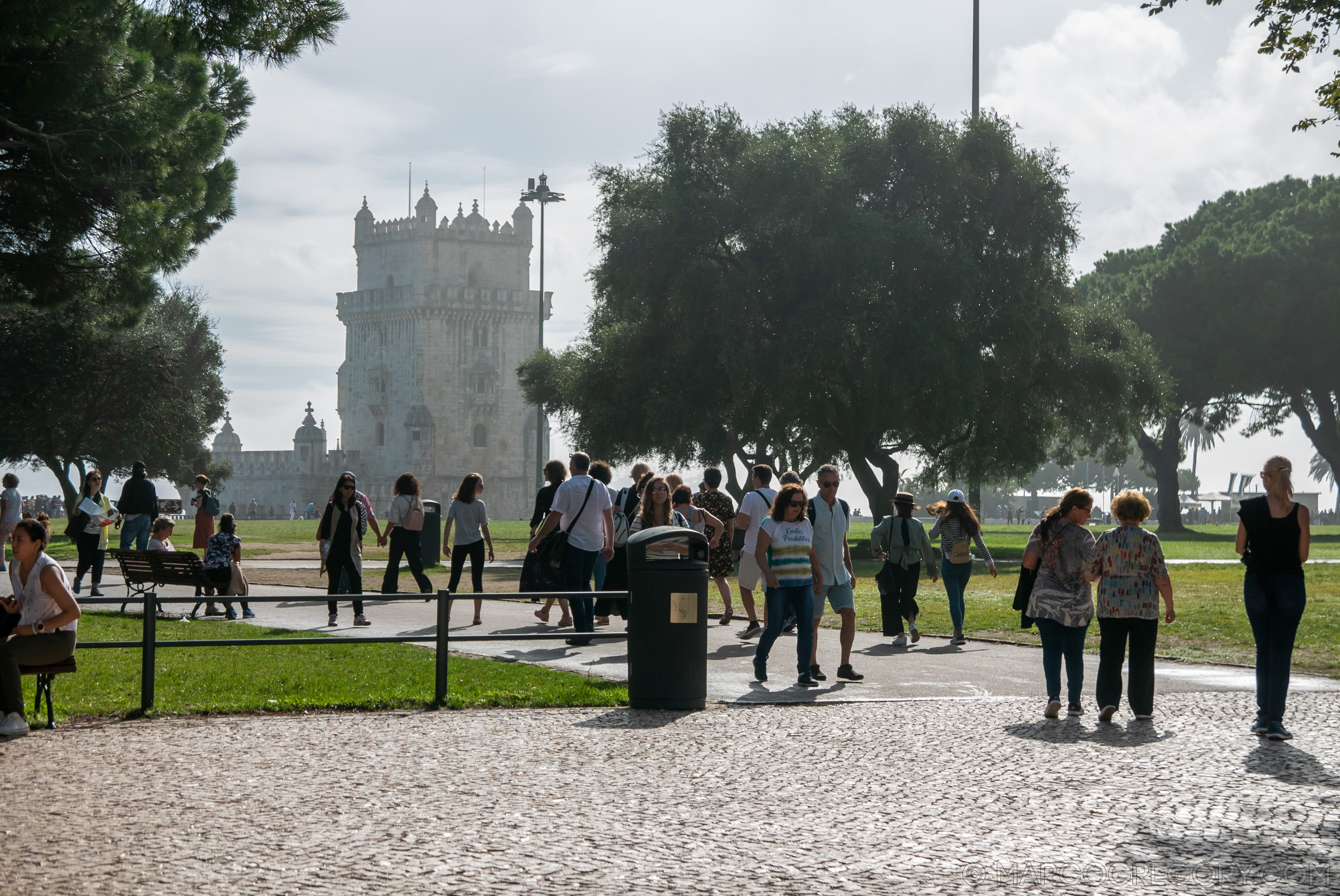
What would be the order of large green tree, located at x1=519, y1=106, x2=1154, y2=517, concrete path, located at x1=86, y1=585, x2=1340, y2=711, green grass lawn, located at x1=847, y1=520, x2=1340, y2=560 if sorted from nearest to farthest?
concrete path, located at x1=86, y1=585, x2=1340, y2=711, large green tree, located at x1=519, y1=106, x2=1154, y2=517, green grass lawn, located at x1=847, y1=520, x2=1340, y2=560

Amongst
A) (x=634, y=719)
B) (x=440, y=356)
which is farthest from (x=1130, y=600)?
(x=440, y=356)

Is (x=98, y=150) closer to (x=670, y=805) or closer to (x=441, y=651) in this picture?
(x=441, y=651)

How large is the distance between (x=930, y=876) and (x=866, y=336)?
97.2 feet

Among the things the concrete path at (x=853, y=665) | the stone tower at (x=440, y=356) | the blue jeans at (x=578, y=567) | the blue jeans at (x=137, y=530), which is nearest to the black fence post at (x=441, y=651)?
the concrete path at (x=853, y=665)

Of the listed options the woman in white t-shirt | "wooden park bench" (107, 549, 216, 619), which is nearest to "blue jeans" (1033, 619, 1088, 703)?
the woman in white t-shirt

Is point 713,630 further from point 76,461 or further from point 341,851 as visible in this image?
point 76,461

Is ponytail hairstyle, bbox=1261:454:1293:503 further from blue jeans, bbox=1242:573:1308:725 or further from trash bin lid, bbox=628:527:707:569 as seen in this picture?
trash bin lid, bbox=628:527:707:569

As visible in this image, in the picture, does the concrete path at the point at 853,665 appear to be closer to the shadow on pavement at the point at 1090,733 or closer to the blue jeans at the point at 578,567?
the blue jeans at the point at 578,567

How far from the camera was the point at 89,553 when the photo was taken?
19.7m

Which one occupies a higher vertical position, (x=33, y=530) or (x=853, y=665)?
(x=33, y=530)

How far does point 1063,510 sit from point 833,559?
2.14m

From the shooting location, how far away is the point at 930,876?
549cm

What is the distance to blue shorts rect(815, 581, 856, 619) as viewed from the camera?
11.6 metres

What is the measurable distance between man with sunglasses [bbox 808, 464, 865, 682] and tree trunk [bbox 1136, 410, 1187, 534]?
55489mm
